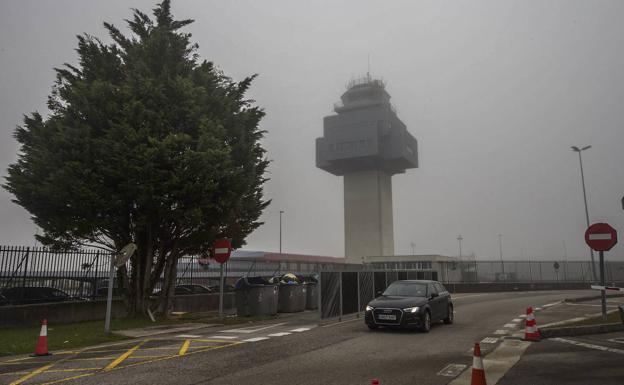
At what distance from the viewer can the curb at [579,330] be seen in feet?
37.4

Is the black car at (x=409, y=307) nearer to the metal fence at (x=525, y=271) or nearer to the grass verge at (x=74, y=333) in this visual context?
the grass verge at (x=74, y=333)

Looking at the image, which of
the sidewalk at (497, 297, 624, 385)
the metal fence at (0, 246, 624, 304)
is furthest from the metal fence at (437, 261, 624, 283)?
the sidewalk at (497, 297, 624, 385)

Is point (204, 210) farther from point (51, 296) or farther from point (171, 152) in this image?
point (51, 296)

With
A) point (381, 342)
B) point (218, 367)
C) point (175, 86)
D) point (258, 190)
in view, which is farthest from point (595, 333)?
point (175, 86)

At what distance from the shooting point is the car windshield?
43.4ft

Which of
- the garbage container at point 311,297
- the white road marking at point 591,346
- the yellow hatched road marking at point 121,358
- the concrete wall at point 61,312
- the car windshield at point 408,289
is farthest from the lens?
the garbage container at point 311,297

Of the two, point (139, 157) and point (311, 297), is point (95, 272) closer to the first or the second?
point (139, 157)

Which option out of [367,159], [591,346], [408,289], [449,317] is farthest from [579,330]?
[367,159]

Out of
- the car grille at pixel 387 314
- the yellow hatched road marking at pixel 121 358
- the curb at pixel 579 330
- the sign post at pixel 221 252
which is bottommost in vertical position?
the yellow hatched road marking at pixel 121 358

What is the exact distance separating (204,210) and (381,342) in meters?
7.85

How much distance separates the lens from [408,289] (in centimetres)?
1354

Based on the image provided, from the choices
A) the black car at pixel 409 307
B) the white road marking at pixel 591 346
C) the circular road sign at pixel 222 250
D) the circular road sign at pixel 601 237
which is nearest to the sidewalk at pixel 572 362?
the white road marking at pixel 591 346

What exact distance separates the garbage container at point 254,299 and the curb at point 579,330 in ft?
33.2

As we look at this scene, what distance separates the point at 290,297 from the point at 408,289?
7.77 m
